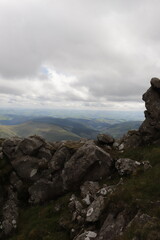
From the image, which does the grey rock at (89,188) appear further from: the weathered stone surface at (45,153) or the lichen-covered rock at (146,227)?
the weathered stone surface at (45,153)

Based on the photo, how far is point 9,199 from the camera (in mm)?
24578

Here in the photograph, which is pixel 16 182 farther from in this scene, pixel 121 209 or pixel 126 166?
pixel 121 209

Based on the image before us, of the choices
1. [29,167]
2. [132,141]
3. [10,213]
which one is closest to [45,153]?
[29,167]

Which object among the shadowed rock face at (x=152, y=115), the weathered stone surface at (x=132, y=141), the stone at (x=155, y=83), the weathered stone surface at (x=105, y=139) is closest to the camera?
the shadowed rock face at (x=152, y=115)

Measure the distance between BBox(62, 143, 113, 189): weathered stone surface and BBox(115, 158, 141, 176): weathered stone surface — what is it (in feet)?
4.85

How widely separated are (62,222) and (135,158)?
1460cm

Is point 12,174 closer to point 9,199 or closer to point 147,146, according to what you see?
point 9,199

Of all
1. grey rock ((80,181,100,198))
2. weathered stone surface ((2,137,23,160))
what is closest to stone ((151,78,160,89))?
grey rock ((80,181,100,198))

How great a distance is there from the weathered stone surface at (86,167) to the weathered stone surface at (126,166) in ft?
4.85

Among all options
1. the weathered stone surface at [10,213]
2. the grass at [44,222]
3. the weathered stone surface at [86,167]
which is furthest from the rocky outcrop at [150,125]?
the weathered stone surface at [10,213]

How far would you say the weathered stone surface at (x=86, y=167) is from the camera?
2418cm

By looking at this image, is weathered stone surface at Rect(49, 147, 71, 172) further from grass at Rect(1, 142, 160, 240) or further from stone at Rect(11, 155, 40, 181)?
grass at Rect(1, 142, 160, 240)

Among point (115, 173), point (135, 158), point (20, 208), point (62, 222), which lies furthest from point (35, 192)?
point (135, 158)

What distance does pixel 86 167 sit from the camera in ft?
80.3
